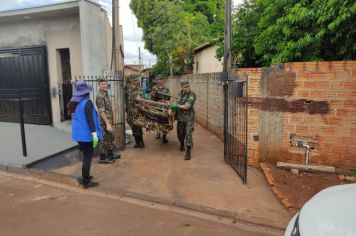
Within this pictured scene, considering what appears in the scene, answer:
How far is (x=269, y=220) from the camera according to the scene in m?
Answer: 4.23

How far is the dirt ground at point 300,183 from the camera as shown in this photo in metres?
4.94

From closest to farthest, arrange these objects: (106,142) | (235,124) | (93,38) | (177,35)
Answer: (235,124) < (106,142) < (93,38) < (177,35)

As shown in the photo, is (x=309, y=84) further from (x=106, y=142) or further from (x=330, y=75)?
(x=106, y=142)

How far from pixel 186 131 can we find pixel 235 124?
Result: 1182 mm

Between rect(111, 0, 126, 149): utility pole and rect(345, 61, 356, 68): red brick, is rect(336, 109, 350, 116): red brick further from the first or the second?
rect(111, 0, 126, 149): utility pole

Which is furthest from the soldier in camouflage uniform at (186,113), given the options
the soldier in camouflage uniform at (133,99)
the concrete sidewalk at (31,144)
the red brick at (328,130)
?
the red brick at (328,130)

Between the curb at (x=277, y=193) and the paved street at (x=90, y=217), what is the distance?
778mm

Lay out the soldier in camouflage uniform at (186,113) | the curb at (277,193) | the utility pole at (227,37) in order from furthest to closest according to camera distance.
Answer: the soldier in camouflage uniform at (186,113) → the utility pole at (227,37) → the curb at (277,193)

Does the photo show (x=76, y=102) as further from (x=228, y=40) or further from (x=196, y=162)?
(x=228, y=40)

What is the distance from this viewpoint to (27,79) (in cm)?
996

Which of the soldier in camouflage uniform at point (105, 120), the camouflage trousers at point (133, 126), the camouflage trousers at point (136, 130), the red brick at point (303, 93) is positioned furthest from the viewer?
the camouflage trousers at point (136, 130)

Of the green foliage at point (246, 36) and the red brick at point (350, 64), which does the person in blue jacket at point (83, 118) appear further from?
the green foliage at point (246, 36)

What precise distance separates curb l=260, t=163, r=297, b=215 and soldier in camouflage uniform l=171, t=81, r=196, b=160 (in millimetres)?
1671

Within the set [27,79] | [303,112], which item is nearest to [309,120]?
[303,112]
